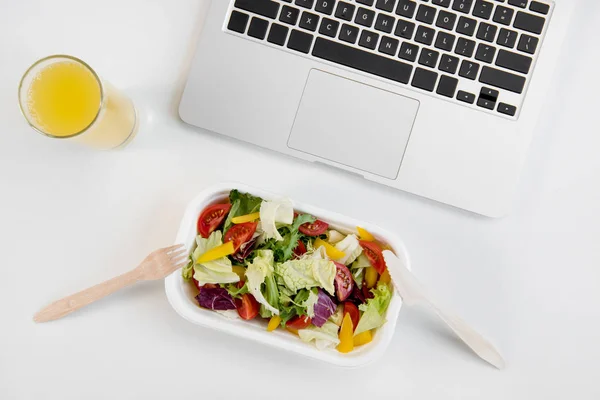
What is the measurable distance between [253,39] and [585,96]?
1.84 ft

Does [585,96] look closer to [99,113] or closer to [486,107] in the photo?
[486,107]

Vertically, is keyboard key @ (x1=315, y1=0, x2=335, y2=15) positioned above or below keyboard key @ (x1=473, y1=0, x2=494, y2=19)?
below

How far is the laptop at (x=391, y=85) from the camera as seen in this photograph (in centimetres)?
78

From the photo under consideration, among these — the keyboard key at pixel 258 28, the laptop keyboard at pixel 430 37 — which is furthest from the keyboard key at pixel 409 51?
the keyboard key at pixel 258 28

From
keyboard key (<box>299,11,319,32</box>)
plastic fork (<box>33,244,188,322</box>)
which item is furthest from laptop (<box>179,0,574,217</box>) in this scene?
plastic fork (<box>33,244,188,322</box>)

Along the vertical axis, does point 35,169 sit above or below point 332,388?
above

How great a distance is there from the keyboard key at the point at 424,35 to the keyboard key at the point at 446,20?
16 millimetres

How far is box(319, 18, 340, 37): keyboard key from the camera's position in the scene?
0.79m

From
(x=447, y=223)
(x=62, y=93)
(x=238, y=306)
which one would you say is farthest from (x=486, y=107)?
(x=62, y=93)

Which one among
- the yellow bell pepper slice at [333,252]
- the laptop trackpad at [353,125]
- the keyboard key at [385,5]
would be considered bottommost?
the yellow bell pepper slice at [333,252]

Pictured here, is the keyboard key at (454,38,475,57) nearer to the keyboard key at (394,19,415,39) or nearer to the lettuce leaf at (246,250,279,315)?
the keyboard key at (394,19,415,39)

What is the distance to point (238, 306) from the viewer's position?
765 mm

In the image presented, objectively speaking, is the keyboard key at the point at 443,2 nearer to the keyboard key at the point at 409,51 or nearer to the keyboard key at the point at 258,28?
the keyboard key at the point at 409,51

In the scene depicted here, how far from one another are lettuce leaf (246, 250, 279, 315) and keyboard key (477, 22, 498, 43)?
1.53 feet
